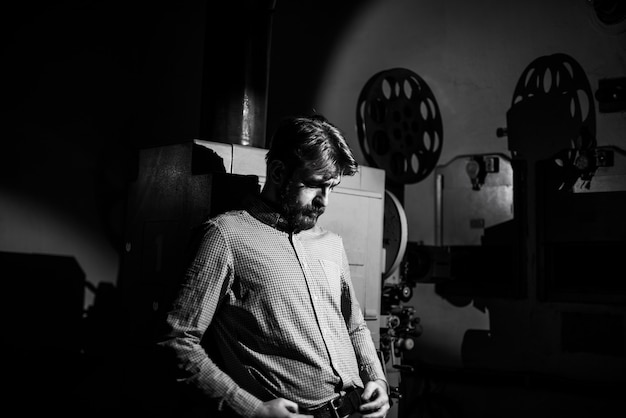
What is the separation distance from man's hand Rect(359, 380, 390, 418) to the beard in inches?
17.2

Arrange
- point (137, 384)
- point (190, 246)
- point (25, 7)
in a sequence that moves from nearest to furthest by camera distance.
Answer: point (190, 246), point (137, 384), point (25, 7)

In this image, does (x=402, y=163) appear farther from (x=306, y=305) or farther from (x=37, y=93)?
(x=306, y=305)

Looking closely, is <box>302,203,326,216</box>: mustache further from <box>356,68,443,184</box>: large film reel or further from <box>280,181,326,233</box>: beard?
<box>356,68,443,184</box>: large film reel

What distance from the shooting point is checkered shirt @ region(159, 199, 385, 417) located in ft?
4.41

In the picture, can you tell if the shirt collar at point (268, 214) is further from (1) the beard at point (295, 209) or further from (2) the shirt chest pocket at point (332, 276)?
(2) the shirt chest pocket at point (332, 276)

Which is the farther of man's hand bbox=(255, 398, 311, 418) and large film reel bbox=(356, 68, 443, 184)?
large film reel bbox=(356, 68, 443, 184)

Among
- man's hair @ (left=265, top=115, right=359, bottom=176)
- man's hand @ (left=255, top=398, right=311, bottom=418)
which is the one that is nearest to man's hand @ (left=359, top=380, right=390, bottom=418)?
man's hand @ (left=255, top=398, right=311, bottom=418)

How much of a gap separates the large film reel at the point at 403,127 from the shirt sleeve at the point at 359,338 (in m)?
2.31

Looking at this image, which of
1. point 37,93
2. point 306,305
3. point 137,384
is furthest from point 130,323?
point 37,93

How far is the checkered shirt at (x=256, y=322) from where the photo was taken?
1.34 meters

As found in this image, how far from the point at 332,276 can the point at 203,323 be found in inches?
15.6

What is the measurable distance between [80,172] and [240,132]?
1.25 metres

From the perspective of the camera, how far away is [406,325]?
10.5 ft

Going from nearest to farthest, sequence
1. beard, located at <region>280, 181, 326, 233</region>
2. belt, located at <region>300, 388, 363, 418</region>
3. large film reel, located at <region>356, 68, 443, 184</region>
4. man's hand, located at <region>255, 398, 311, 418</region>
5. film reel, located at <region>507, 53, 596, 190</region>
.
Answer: man's hand, located at <region>255, 398, 311, 418</region> → belt, located at <region>300, 388, 363, 418</region> → beard, located at <region>280, 181, 326, 233</region> → film reel, located at <region>507, 53, 596, 190</region> → large film reel, located at <region>356, 68, 443, 184</region>
